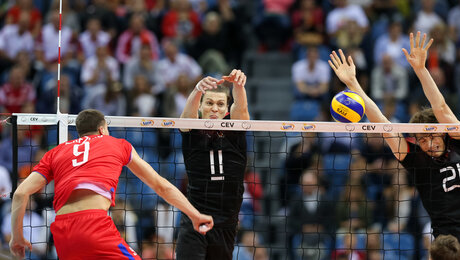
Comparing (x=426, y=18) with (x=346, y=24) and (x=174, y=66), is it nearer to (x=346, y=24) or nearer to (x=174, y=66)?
(x=346, y=24)

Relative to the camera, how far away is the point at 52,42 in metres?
15.8

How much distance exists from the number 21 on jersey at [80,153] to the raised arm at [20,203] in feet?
1.17

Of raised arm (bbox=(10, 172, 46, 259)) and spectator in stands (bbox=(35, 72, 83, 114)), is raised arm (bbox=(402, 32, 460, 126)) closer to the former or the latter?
raised arm (bbox=(10, 172, 46, 259))

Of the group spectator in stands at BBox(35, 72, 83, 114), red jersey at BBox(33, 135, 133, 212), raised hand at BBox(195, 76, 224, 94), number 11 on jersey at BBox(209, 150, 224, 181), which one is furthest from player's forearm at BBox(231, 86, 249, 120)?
spectator in stands at BBox(35, 72, 83, 114)

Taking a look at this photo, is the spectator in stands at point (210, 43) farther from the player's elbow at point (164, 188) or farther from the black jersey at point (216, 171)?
the player's elbow at point (164, 188)

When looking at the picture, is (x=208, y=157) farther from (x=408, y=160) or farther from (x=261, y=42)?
(x=261, y=42)

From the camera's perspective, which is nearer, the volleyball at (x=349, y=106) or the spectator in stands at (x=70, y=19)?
the volleyball at (x=349, y=106)

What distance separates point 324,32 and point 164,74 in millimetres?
3759

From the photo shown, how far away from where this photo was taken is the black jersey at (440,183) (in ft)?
24.5

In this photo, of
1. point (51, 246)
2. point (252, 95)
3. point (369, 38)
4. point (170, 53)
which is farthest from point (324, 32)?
point (51, 246)

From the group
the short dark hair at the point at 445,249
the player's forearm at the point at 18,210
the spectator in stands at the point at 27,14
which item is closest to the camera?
the short dark hair at the point at 445,249

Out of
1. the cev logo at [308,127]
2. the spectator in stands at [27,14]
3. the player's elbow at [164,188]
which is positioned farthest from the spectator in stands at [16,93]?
the player's elbow at [164,188]

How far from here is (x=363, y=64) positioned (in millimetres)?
14336

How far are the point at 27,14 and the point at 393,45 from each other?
859 cm
